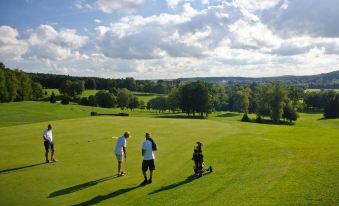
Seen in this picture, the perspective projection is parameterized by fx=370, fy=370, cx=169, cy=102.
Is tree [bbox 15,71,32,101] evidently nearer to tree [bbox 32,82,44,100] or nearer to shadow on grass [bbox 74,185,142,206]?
tree [bbox 32,82,44,100]

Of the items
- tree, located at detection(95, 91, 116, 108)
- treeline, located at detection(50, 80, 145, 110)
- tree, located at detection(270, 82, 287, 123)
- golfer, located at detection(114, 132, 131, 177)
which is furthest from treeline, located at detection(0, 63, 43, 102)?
golfer, located at detection(114, 132, 131, 177)

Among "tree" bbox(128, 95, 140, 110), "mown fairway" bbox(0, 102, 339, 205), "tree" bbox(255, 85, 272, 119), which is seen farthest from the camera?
"tree" bbox(128, 95, 140, 110)

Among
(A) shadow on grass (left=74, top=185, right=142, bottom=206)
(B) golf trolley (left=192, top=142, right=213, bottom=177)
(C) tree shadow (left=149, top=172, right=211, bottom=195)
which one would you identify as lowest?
(A) shadow on grass (left=74, top=185, right=142, bottom=206)

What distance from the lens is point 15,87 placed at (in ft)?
389

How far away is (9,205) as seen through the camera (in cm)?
1659

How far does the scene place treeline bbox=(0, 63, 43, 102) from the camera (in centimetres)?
11094

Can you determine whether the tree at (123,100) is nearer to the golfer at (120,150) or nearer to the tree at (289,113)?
the tree at (289,113)

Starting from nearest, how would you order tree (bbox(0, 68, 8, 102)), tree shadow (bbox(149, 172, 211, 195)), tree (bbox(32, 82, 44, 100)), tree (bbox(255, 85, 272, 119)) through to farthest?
tree shadow (bbox(149, 172, 211, 195)) → tree (bbox(255, 85, 272, 119)) → tree (bbox(0, 68, 8, 102)) → tree (bbox(32, 82, 44, 100))

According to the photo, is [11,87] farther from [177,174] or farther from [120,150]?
[177,174]

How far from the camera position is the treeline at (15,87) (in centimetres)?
11094

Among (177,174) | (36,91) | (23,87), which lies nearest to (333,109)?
(23,87)

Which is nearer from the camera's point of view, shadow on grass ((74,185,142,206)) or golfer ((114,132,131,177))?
shadow on grass ((74,185,142,206))

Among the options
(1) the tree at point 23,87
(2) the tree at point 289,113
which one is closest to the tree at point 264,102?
(2) the tree at point 289,113

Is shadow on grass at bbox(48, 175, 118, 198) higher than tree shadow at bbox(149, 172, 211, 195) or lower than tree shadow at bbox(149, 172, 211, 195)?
lower
